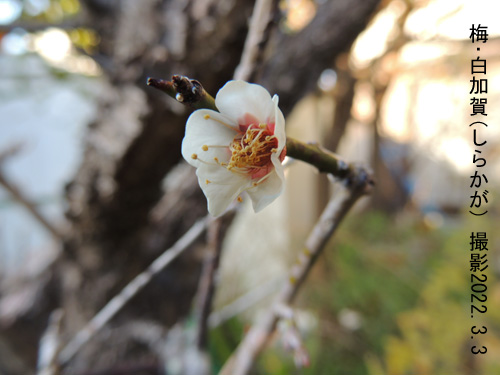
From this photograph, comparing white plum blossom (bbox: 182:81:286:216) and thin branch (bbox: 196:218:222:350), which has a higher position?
white plum blossom (bbox: 182:81:286:216)

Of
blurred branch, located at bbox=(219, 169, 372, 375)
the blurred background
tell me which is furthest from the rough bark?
blurred branch, located at bbox=(219, 169, 372, 375)

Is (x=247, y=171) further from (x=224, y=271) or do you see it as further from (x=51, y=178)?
(x=51, y=178)

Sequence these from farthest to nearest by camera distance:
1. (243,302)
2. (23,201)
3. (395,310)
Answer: (395,310)
(243,302)
(23,201)

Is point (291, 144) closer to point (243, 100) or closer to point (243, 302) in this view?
point (243, 100)

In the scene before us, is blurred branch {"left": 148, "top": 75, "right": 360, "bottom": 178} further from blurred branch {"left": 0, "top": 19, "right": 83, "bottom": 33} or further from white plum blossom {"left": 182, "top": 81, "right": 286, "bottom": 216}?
blurred branch {"left": 0, "top": 19, "right": 83, "bottom": 33}

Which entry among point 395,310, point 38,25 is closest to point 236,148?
point 38,25

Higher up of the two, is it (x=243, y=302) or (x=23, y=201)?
(x=23, y=201)

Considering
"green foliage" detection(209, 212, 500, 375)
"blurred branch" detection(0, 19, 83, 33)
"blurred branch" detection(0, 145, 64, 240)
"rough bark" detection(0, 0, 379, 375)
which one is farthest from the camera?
"green foliage" detection(209, 212, 500, 375)
